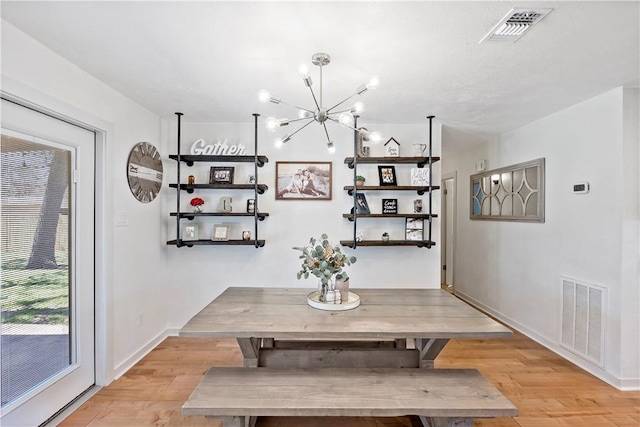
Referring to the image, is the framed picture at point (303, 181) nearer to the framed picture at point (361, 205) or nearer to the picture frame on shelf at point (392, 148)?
the framed picture at point (361, 205)

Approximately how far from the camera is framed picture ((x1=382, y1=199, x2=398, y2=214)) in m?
3.34

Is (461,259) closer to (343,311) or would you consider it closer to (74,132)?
(343,311)

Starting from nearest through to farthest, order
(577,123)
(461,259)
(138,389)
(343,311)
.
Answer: (343,311) < (138,389) < (577,123) < (461,259)

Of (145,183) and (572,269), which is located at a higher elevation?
(145,183)

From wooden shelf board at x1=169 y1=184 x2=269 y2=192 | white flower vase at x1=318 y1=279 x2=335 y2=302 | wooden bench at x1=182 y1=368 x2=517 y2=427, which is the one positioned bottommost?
wooden bench at x1=182 y1=368 x2=517 y2=427

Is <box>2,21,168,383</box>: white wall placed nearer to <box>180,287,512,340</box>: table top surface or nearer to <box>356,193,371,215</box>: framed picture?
<box>180,287,512,340</box>: table top surface

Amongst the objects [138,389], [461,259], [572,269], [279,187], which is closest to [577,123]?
[572,269]

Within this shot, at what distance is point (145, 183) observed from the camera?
299 cm

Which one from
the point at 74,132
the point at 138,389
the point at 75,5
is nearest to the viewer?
the point at 75,5

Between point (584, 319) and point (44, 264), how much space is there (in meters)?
4.17

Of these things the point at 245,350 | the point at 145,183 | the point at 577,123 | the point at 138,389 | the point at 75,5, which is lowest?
the point at 138,389

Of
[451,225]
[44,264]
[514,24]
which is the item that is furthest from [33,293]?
[451,225]

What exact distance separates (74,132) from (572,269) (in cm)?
425

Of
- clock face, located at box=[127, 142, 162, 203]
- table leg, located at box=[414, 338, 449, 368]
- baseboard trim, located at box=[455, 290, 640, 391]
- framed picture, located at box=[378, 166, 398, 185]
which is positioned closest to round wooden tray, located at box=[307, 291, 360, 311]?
table leg, located at box=[414, 338, 449, 368]
